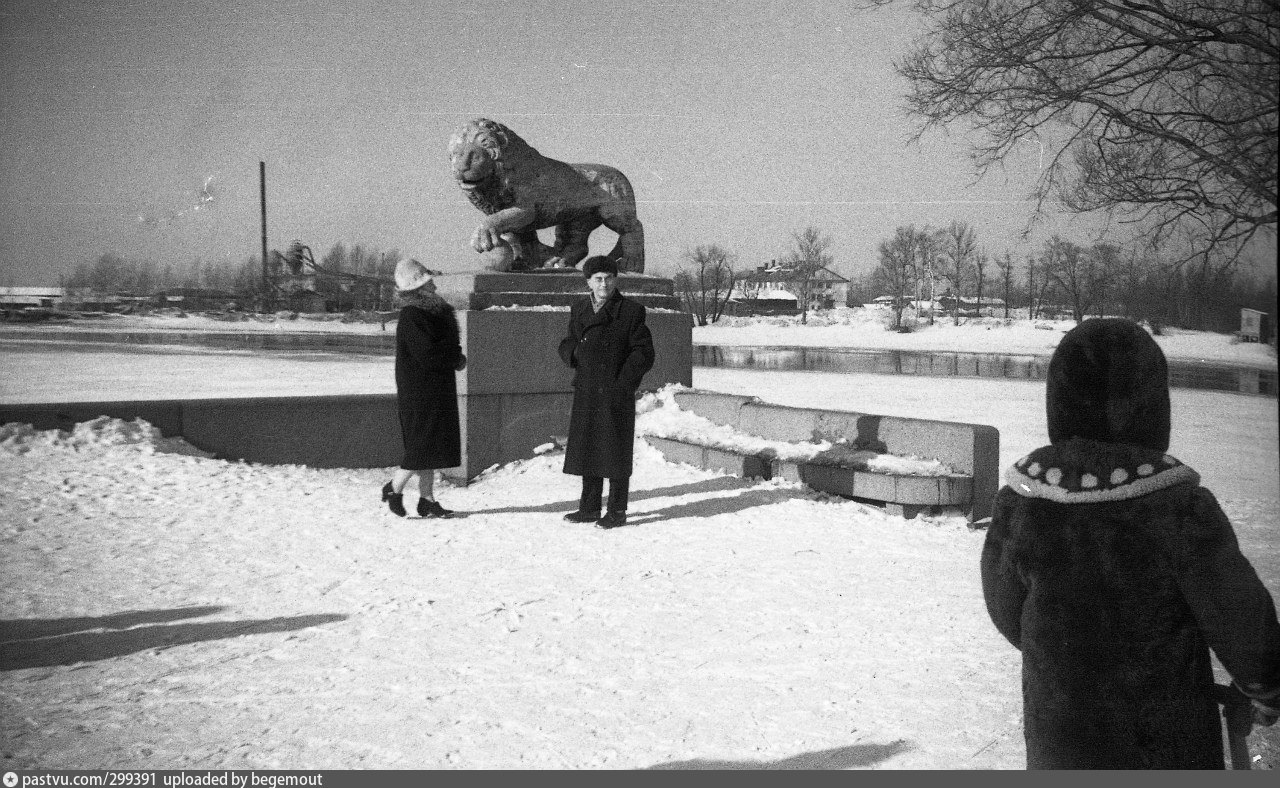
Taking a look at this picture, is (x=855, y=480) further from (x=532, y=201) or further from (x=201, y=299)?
(x=201, y=299)

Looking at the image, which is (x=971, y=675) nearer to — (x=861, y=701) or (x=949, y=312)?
(x=861, y=701)

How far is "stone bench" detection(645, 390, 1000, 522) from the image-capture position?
5930 millimetres

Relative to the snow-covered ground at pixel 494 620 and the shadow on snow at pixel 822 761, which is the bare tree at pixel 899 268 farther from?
the shadow on snow at pixel 822 761

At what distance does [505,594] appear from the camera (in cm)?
450

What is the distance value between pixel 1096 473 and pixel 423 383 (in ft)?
15.7

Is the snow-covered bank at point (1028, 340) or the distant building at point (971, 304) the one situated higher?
the distant building at point (971, 304)

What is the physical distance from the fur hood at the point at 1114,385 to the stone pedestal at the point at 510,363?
21.7 ft

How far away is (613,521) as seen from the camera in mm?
5844

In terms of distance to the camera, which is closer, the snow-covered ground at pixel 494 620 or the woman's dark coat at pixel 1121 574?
the woman's dark coat at pixel 1121 574

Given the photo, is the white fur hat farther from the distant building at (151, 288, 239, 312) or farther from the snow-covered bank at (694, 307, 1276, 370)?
the distant building at (151, 288, 239, 312)

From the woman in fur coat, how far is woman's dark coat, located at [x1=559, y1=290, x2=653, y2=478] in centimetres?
82

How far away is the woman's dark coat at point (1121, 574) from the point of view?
1749 mm

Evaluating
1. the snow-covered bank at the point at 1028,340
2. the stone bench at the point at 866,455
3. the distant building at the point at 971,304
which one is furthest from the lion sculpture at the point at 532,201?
the distant building at the point at 971,304

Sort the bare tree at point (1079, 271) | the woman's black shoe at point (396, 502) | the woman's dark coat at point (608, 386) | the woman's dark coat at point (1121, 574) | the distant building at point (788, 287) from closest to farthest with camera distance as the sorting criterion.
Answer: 1. the woman's dark coat at point (1121, 574)
2. the bare tree at point (1079, 271)
3. the woman's dark coat at point (608, 386)
4. the woman's black shoe at point (396, 502)
5. the distant building at point (788, 287)
